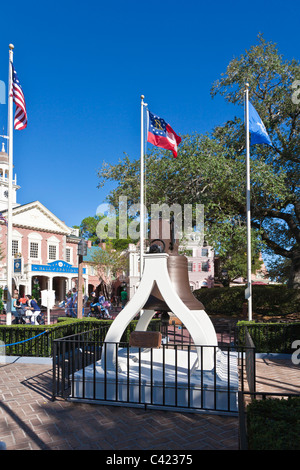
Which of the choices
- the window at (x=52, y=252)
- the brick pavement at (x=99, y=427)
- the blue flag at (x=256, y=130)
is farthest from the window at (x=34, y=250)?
the brick pavement at (x=99, y=427)

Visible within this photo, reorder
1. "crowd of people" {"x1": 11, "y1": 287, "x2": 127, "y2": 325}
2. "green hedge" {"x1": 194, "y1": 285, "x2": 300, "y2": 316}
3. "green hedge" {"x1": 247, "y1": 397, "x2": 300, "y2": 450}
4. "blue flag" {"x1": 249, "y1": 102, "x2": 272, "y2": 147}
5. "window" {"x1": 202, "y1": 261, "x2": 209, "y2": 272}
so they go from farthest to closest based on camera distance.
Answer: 1. "window" {"x1": 202, "y1": 261, "x2": 209, "y2": 272}
2. "green hedge" {"x1": 194, "y1": 285, "x2": 300, "y2": 316}
3. "crowd of people" {"x1": 11, "y1": 287, "x2": 127, "y2": 325}
4. "blue flag" {"x1": 249, "y1": 102, "x2": 272, "y2": 147}
5. "green hedge" {"x1": 247, "y1": 397, "x2": 300, "y2": 450}

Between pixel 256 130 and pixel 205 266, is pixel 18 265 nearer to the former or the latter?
pixel 256 130

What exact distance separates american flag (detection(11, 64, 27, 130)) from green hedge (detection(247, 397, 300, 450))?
11.7m

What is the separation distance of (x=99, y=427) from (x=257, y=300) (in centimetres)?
1820

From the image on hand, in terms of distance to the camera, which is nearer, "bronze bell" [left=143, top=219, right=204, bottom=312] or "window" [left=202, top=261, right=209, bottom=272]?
"bronze bell" [left=143, top=219, right=204, bottom=312]

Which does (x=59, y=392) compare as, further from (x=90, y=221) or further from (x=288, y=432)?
(x=90, y=221)

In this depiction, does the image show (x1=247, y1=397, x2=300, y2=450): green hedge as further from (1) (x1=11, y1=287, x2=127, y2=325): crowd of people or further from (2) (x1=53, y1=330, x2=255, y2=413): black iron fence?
(1) (x1=11, y1=287, x2=127, y2=325): crowd of people

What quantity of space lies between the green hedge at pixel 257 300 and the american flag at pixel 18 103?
16.3 m

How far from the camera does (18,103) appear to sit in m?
12.1

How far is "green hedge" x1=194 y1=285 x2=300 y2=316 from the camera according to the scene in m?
20.1

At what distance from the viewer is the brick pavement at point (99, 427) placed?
15.7 ft

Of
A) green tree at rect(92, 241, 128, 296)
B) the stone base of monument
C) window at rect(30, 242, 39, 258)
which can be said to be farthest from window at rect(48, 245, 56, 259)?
the stone base of monument

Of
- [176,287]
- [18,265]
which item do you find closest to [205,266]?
[18,265]
